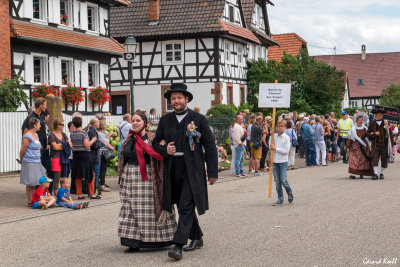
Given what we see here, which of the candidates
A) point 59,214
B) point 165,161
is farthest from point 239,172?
point 165,161

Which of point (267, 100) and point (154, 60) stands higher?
point (154, 60)

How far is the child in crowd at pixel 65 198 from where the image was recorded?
13.2 m

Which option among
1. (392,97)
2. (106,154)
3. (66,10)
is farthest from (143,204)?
(392,97)

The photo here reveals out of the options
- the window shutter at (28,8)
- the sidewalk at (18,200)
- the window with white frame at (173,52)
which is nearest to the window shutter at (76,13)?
the window shutter at (28,8)

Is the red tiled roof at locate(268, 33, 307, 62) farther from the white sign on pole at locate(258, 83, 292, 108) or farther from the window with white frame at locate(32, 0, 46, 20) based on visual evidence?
the white sign on pole at locate(258, 83, 292, 108)

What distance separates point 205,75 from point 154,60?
3.60m

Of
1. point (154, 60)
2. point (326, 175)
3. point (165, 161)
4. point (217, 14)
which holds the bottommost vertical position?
point (326, 175)

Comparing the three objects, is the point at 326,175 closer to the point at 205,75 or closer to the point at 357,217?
the point at 357,217

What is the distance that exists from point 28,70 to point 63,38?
2.34 meters

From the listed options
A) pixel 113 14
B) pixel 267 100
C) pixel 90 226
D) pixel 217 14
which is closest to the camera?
pixel 90 226

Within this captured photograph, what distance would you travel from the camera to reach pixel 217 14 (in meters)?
40.9

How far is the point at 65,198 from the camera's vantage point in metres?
13.5

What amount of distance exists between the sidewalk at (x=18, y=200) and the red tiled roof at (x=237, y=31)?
2141cm

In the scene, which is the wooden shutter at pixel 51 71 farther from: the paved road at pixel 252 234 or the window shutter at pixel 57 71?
the paved road at pixel 252 234
